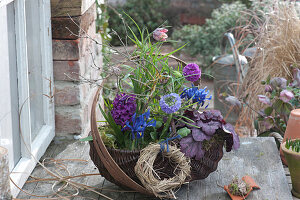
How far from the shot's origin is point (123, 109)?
5.73 ft

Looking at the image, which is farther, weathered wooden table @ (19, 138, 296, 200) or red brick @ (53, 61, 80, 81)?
red brick @ (53, 61, 80, 81)

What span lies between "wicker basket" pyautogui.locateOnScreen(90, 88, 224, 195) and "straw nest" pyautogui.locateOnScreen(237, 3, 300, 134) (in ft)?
4.53

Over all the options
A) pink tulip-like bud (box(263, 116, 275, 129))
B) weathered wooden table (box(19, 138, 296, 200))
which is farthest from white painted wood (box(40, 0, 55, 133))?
pink tulip-like bud (box(263, 116, 275, 129))

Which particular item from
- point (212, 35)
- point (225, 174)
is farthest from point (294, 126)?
point (212, 35)

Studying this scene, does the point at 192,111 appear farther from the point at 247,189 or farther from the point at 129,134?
the point at 247,189

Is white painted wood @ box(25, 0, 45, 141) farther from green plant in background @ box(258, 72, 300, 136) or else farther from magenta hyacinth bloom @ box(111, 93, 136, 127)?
green plant in background @ box(258, 72, 300, 136)

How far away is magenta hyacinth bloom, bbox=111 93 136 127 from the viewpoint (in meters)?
1.75

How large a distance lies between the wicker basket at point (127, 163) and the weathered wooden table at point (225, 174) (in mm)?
95

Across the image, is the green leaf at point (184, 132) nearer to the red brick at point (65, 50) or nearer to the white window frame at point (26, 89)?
the white window frame at point (26, 89)

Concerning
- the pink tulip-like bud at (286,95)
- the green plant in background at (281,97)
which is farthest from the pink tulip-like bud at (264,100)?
the pink tulip-like bud at (286,95)

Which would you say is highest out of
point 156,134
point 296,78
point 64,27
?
point 64,27

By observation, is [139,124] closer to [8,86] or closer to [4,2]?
[8,86]

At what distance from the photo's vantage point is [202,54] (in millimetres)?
6594

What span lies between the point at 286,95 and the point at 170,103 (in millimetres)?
1206
